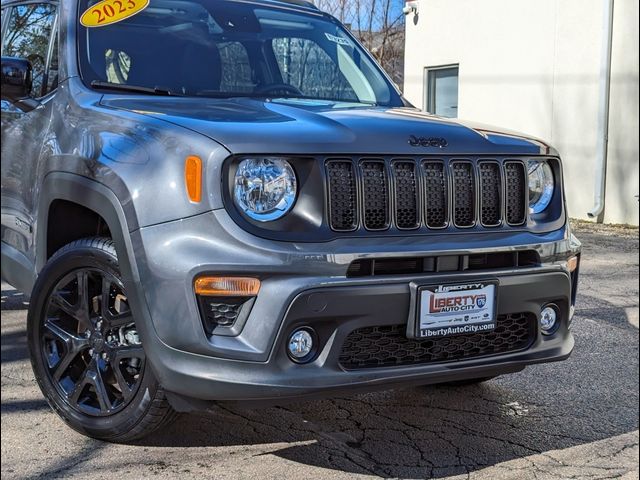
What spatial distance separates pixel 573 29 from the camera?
3197mm

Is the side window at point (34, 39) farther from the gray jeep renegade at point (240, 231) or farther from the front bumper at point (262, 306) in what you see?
the front bumper at point (262, 306)

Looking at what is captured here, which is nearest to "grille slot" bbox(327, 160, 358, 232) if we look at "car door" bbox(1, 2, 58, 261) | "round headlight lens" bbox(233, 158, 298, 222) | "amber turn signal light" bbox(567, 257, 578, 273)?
"round headlight lens" bbox(233, 158, 298, 222)

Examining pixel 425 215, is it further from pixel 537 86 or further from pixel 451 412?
pixel 451 412

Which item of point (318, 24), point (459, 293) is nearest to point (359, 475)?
point (459, 293)

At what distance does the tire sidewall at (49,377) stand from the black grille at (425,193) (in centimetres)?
88

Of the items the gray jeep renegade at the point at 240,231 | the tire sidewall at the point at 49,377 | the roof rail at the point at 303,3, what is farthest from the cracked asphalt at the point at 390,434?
the roof rail at the point at 303,3

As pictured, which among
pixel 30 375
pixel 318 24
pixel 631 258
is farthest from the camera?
pixel 631 258

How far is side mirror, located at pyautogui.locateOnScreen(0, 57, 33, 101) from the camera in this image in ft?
12.0

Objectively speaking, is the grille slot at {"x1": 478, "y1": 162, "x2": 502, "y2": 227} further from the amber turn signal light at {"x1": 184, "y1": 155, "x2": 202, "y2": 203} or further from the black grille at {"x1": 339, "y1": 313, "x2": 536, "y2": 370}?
the amber turn signal light at {"x1": 184, "y1": 155, "x2": 202, "y2": 203}

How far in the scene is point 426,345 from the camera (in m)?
3.24

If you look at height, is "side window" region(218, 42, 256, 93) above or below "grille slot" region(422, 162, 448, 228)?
above

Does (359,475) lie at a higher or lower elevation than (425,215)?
lower

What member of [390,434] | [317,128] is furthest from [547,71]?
[390,434]

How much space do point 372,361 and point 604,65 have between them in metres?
1.43
